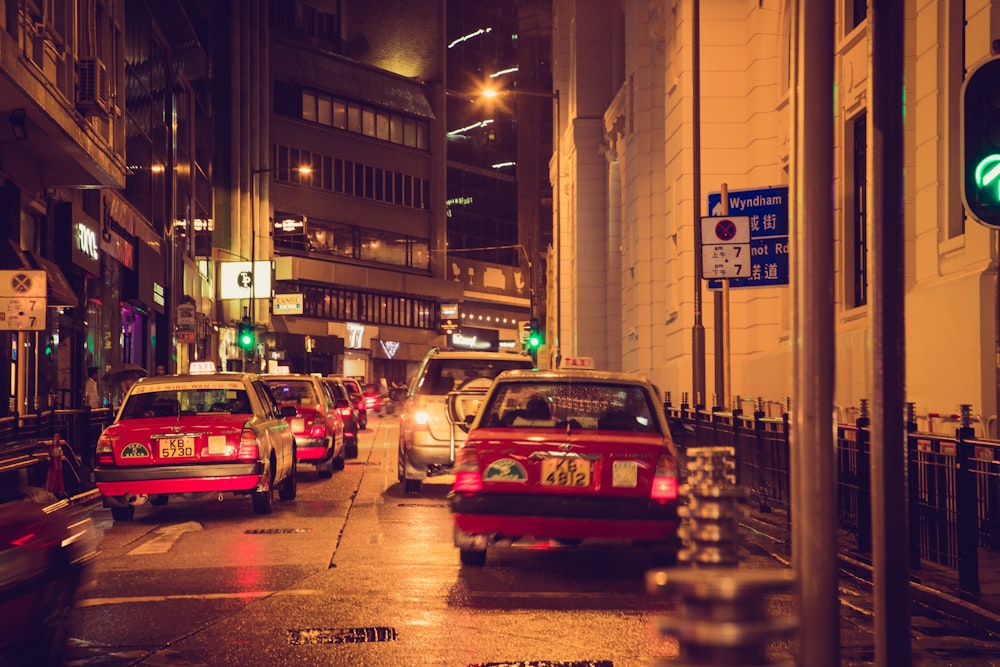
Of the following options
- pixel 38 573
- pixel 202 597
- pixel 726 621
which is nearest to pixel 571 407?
pixel 202 597

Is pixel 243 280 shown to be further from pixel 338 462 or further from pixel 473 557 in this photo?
pixel 473 557

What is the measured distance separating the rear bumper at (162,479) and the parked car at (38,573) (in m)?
7.16

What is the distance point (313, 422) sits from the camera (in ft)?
67.3

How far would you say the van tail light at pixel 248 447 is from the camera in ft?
47.2

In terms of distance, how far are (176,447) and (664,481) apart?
6.49 m

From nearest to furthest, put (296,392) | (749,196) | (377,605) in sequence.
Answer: (377,605) < (749,196) < (296,392)

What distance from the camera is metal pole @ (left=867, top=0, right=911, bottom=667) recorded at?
15.4 ft

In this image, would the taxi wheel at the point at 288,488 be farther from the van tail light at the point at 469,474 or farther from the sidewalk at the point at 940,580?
the van tail light at the point at 469,474

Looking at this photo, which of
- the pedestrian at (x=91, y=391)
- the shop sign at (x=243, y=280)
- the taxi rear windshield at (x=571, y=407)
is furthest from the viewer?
the shop sign at (x=243, y=280)

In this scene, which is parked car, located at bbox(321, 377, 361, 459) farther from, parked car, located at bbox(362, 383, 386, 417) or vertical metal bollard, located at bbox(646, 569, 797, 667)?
parked car, located at bbox(362, 383, 386, 417)

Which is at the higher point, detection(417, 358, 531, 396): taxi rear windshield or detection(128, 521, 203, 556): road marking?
detection(417, 358, 531, 396): taxi rear windshield

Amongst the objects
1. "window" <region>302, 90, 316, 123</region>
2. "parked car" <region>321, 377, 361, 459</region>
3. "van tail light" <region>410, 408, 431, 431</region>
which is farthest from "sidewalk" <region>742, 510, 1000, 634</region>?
"window" <region>302, 90, 316, 123</region>

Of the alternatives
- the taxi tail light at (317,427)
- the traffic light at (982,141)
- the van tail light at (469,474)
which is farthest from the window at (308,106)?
the traffic light at (982,141)

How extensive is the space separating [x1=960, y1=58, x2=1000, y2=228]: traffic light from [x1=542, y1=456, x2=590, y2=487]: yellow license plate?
4.57 metres
